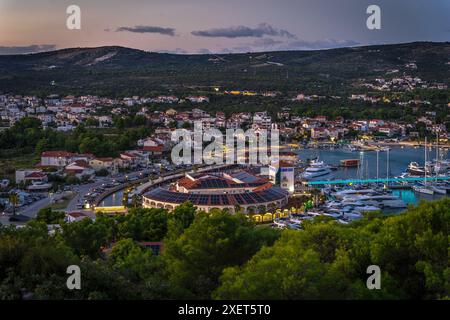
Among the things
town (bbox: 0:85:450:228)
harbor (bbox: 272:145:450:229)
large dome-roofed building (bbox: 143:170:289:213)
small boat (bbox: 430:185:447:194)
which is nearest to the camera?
large dome-roofed building (bbox: 143:170:289:213)

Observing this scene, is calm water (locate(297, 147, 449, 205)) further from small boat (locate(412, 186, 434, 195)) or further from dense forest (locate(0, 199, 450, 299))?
dense forest (locate(0, 199, 450, 299))

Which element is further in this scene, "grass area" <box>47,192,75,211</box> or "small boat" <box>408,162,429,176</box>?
"small boat" <box>408,162,429,176</box>

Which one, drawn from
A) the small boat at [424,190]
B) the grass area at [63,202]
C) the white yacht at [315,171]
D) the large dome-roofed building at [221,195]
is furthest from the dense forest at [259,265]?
the white yacht at [315,171]

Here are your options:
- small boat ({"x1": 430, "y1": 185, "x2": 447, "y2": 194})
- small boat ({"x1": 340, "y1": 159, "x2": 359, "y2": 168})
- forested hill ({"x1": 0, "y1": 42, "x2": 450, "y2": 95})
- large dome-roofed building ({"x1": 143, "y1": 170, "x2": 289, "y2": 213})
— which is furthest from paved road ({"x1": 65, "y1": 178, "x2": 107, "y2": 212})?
forested hill ({"x1": 0, "y1": 42, "x2": 450, "y2": 95})

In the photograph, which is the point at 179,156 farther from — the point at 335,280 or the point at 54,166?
the point at 335,280

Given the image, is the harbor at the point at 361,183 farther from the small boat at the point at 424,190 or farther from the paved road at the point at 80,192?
the paved road at the point at 80,192

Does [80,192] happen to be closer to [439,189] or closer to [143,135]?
[143,135]
